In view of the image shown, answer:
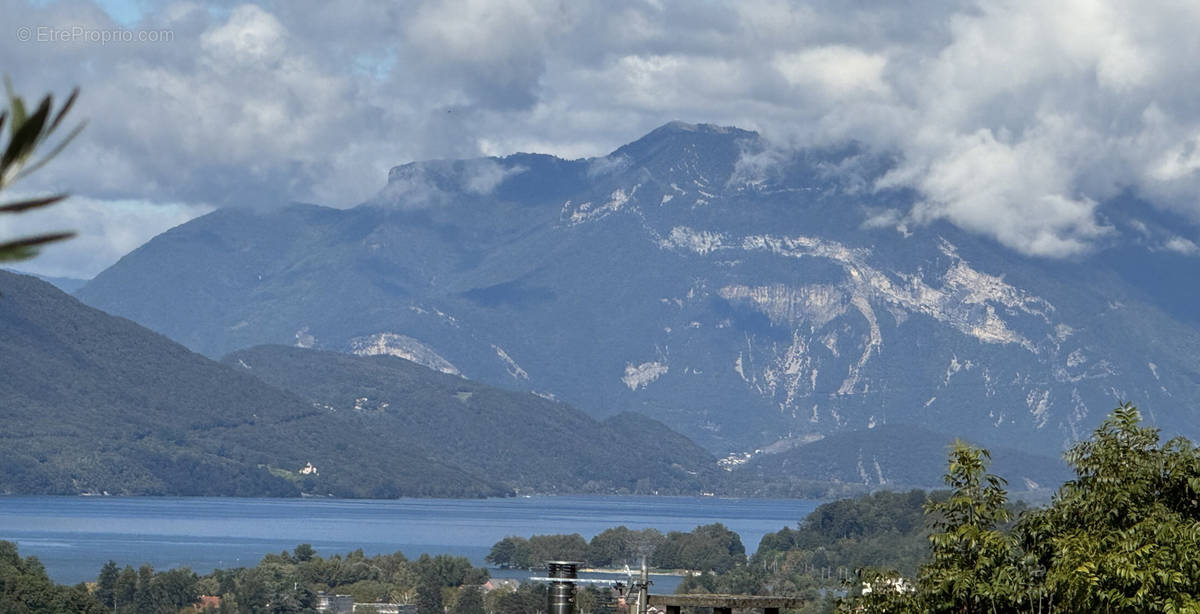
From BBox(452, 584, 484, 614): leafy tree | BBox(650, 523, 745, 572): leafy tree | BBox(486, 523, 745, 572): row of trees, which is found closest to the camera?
BBox(452, 584, 484, 614): leafy tree

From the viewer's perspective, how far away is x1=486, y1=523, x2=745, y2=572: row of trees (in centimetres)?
14750

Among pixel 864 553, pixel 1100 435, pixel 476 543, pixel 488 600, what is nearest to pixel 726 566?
pixel 864 553

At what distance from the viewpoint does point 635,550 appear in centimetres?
15288

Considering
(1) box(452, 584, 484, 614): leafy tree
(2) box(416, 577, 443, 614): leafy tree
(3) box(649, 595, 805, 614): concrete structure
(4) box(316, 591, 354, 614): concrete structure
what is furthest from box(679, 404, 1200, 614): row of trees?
(2) box(416, 577, 443, 614): leafy tree

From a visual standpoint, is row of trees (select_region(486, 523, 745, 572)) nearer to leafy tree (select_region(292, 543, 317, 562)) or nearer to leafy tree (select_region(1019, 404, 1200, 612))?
leafy tree (select_region(292, 543, 317, 562))

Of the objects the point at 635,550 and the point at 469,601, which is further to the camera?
the point at 635,550

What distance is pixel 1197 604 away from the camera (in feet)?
42.8

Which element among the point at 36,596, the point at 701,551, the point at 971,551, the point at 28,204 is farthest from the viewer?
the point at 701,551

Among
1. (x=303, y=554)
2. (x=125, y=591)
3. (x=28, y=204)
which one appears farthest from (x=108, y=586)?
(x=28, y=204)

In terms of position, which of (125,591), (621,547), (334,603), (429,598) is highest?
(621,547)

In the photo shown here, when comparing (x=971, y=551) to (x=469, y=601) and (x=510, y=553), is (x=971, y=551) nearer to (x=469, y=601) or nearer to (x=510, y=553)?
(x=469, y=601)

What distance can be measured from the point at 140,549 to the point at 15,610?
94.2m

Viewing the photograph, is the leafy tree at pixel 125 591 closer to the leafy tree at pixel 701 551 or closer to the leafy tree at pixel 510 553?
the leafy tree at pixel 510 553

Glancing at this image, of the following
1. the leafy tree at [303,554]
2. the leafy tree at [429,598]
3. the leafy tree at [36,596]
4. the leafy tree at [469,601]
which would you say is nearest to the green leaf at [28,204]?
the leafy tree at [36,596]
